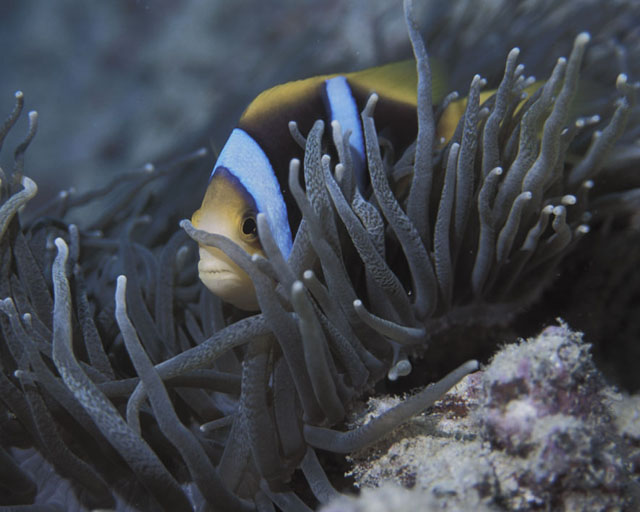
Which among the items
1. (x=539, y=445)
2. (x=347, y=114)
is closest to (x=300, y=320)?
Result: (x=539, y=445)

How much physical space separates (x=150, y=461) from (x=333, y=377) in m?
0.31

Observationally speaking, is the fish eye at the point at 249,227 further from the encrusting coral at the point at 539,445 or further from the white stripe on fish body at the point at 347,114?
the encrusting coral at the point at 539,445

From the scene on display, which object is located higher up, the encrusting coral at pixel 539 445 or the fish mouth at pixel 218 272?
the fish mouth at pixel 218 272

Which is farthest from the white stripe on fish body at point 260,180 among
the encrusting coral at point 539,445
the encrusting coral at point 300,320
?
the encrusting coral at point 539,445

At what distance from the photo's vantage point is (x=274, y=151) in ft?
3.66

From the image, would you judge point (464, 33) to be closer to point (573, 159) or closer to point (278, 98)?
point (573, 159)

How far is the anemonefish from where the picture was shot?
104 centimetres

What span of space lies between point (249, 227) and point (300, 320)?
39 cm

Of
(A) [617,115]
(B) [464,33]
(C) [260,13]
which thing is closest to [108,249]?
(C) [260,13]

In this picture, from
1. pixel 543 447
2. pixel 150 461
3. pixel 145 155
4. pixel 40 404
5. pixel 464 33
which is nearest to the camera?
pixel 543 447

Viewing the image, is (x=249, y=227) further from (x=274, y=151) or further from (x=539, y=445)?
(x=539, y=445)

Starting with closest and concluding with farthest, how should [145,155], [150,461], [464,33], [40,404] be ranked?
[150,461]
[40,404]
[464,33]
[145,155]

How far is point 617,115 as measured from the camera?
1115 mm

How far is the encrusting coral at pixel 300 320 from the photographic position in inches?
30.9
